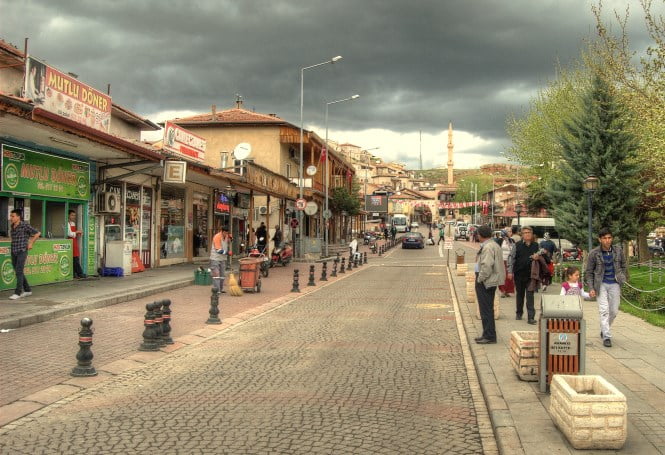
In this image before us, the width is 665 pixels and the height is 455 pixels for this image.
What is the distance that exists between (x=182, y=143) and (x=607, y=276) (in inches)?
736

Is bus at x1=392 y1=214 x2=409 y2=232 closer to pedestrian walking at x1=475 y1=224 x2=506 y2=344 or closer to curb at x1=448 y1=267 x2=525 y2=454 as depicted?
pedestrian walking at x1=475 y1=224 x2=506 y2=344

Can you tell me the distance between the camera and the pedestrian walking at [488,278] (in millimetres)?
8703

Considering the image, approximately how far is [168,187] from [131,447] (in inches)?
824

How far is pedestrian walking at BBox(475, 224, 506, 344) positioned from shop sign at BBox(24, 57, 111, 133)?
10124 mm

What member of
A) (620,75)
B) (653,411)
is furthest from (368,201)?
(653,411)

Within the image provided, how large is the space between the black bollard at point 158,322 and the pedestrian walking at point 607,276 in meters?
6.18

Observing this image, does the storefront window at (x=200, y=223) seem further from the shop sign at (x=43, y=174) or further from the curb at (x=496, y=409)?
the curb at (x=496, y=409)

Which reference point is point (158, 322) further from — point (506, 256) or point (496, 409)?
point (506, 256)

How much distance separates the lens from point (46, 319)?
10.9 m

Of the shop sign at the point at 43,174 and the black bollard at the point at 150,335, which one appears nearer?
the black bollard at the point at 150,335

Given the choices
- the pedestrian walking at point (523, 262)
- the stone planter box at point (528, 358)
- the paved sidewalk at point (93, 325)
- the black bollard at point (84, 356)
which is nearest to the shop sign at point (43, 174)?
the paved sidewalk at point (93, 325)

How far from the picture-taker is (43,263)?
15.5 m

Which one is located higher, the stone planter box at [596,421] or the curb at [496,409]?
the stone planter box at [596,421]

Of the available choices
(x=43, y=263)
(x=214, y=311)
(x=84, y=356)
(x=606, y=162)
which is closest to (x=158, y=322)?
(x=84, y=356)
